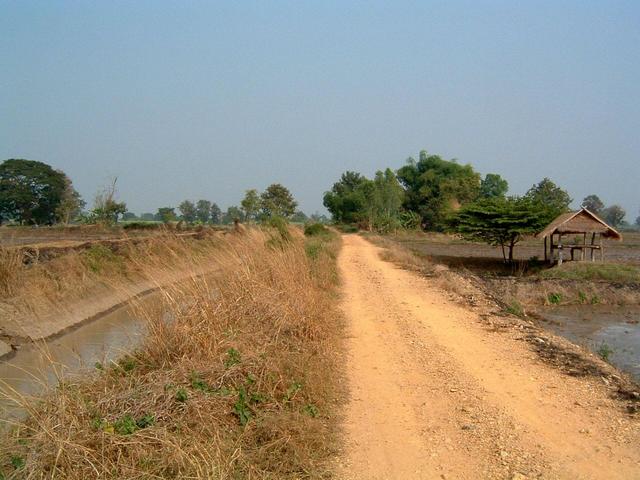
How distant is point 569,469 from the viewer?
14.4 ft

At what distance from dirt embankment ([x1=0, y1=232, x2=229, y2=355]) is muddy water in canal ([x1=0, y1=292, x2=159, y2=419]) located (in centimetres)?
32

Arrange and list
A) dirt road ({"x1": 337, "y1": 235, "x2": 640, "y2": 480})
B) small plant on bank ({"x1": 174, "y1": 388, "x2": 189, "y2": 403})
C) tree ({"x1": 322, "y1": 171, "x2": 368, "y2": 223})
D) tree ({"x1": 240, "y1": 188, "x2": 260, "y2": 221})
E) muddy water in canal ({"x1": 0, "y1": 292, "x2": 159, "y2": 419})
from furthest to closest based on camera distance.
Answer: tree ({"x1": 322, "y1": 171, "x2": 368, "y2": 223}) → tree ({"x1": 240, "y1": 188, "x2": 260, "y2": 221}) → muddy water in canal ({"x1": 0, "y1": 292, "x2": 159, "y2": 419}) → small plant on bank ({"x1": 174, "y1": 388, "x2": 189, "y2": 403}) → dirt road ({"x1": 337, "y1": 235, "x2": 640, "y2": 480})

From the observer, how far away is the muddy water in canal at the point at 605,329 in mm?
9719

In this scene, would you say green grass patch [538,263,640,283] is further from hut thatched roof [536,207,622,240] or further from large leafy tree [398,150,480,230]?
large leafy tree [398,150,480,230]

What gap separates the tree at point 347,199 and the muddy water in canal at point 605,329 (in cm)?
5477

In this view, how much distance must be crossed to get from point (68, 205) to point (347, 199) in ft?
111

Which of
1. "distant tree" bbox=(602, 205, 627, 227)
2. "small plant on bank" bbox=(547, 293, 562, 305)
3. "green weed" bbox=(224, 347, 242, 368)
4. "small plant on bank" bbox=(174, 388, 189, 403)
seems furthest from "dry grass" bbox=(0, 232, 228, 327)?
"distant tree" bbox=(602, 205, 627, 227)

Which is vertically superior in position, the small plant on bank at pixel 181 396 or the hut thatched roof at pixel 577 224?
the hut thatched roof at pixel 577 224

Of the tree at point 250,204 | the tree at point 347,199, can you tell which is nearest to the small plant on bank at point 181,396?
the tree at point 250,204

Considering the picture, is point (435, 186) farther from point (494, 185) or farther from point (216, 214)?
point (216, 214)

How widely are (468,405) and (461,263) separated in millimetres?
24556

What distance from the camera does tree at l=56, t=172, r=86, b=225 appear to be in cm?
5438

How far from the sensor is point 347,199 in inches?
2918

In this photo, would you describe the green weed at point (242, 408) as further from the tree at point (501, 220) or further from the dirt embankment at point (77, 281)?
the tree at point (501, 220)
